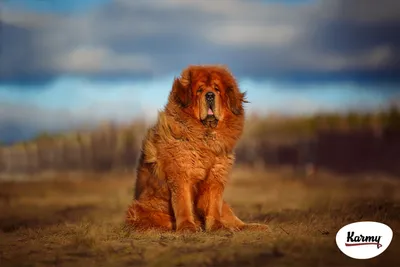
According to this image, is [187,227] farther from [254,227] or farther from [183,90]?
[183,90]

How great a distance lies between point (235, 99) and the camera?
23.5 ft

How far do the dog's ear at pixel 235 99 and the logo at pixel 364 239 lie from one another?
1782 millimetres

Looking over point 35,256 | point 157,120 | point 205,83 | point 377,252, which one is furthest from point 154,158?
point 377,252

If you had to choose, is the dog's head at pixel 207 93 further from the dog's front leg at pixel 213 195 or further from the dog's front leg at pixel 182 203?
the dog's front leg at pixel 182 203

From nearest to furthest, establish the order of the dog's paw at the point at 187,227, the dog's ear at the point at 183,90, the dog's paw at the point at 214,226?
the dog's paw at the point at 187,227 → the dog's paw at the point at 214,226 → the dog's ear at the point at 183,90

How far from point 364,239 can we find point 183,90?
250 centimetres

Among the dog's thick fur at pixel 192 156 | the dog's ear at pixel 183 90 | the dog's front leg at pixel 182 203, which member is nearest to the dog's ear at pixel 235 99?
the dog's thick fur at pixel 192 156

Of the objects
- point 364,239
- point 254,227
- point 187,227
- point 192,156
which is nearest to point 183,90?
point 192,156

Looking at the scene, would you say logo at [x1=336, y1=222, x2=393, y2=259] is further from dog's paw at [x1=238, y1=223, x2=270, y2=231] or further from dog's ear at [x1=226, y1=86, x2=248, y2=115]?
dog's ear at [x1=226, y1=86, x2=248, y2=115]

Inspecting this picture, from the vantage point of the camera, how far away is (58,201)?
10.0 meters

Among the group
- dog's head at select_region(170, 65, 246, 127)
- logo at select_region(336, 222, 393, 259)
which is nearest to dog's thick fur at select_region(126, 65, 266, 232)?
dog's head at select_region(170, 65, 246, 127)

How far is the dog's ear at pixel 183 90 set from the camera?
7.02 meters

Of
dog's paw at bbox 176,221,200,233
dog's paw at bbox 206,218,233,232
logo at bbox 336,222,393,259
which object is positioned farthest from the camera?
dog's paw at bbox 206,218,233,232

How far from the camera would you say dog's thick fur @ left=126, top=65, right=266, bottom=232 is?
6.91 m
